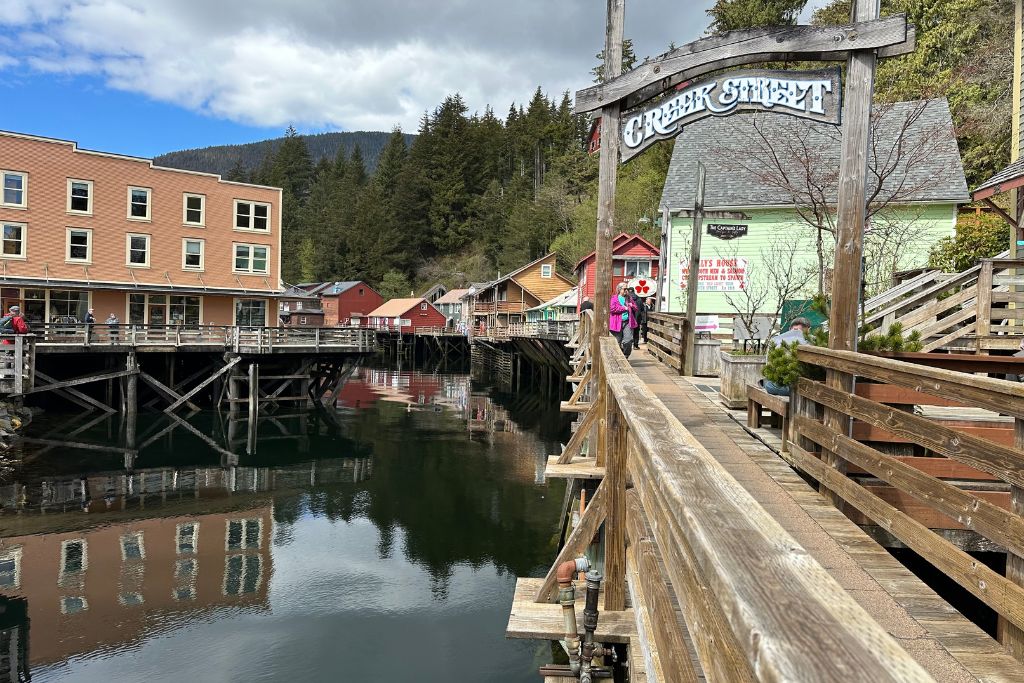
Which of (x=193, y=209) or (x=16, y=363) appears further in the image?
(x=193, y=209)

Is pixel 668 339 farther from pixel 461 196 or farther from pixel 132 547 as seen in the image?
pixel 461 196

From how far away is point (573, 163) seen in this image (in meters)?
73.8

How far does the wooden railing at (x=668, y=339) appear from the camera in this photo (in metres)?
12.5

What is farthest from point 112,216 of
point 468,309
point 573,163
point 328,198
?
point 328,198

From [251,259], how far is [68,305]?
8010 mm

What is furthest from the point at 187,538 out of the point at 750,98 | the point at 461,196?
the point at 461,196

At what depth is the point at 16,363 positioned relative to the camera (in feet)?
73.9

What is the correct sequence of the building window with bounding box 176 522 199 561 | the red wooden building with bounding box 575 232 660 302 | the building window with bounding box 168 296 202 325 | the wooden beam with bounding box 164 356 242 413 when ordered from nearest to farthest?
the building window with bounding box 176 522 199 561 < the wooden beam with bounding box 164 356 242 413 < the building window with bounding box 168 296 202 325 < the red wooden building with bounding box 575 232 660 302

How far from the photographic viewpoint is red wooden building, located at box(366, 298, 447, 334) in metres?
79.8

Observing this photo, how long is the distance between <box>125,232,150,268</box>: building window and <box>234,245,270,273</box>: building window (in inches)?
153

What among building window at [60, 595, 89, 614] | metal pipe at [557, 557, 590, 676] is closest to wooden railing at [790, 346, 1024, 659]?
metal pipe at [557, 557, 590, 676]

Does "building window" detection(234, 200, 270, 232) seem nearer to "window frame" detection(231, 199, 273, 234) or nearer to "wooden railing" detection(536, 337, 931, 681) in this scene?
"window frame" detection(231, 199, 273, 234)

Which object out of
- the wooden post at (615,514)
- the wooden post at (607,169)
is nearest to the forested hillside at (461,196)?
the wooden post at (607,169)

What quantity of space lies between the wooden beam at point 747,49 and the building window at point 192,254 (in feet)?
101
